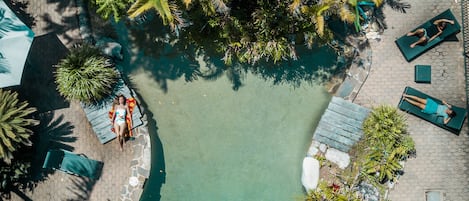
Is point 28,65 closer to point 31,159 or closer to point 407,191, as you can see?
point 31,159

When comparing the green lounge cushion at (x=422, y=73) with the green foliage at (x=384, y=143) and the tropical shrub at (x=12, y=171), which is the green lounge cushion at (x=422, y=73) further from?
the tropical shrub at (x=12, y=171)

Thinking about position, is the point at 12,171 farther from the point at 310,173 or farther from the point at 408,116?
the point at 408,116

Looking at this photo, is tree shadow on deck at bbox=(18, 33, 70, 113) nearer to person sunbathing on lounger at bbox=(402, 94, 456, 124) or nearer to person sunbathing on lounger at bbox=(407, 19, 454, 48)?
person sunbathing on lounger at bbox=(407, 19, 454, 48)

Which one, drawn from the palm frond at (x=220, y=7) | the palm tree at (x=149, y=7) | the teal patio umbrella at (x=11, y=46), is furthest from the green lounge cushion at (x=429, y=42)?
the teal patio umbrella at (x=11, y=46)

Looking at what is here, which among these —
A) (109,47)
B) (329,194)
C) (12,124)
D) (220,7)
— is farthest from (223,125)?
(12,124)

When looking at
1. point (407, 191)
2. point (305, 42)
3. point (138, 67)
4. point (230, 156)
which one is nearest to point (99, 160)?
point (138, 67)
